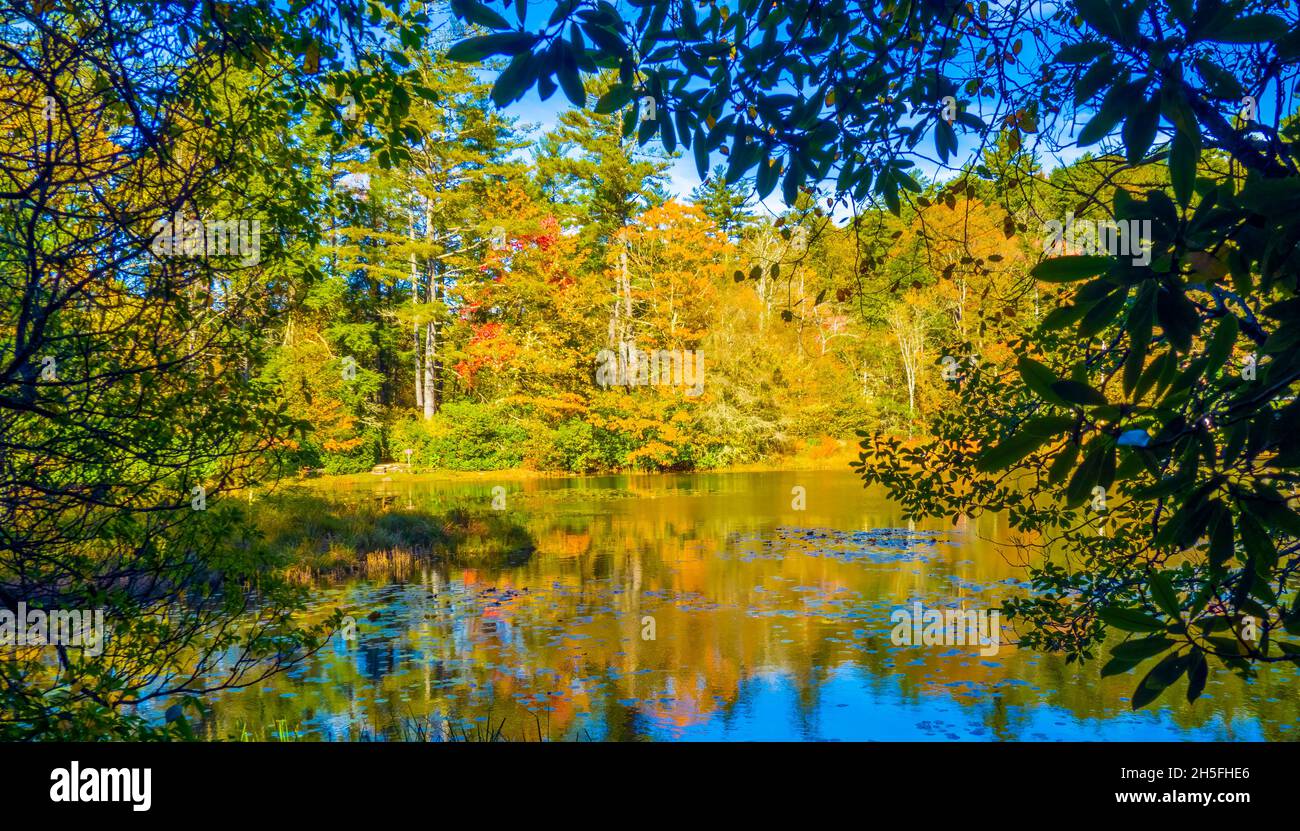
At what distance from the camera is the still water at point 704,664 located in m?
7.27

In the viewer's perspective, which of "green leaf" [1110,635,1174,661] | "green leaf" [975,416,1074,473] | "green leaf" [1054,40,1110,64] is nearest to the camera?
"green leaf" [975,416,1074,473]

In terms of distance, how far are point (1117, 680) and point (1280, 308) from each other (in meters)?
8.35

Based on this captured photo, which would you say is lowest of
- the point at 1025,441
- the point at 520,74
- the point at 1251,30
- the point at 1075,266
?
the point at 1025,441

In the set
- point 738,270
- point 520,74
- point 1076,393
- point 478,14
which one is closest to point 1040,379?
point 1076,393

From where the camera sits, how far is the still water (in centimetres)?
Answer: 727

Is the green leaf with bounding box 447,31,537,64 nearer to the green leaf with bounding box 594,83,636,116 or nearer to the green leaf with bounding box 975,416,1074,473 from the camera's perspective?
the green leaf with bounding box 594,83,636,116

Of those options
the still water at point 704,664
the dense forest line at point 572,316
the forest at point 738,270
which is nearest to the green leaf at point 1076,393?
the forest at point 738,270

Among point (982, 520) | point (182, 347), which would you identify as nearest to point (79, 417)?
point (182, 347)

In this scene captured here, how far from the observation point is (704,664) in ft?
30.5

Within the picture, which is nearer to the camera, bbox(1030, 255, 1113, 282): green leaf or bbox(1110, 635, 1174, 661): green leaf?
bbox(1030, 255, 1113, 282): green leaf

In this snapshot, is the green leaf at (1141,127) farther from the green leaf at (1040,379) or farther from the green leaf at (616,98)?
the green leaf at (616,98)

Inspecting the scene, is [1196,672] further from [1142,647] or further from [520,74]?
[520,74]

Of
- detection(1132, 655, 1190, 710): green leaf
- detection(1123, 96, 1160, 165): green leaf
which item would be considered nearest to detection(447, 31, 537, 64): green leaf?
detection(1123, 96, 1160, 165): green leaf

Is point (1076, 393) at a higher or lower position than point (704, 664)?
higher
